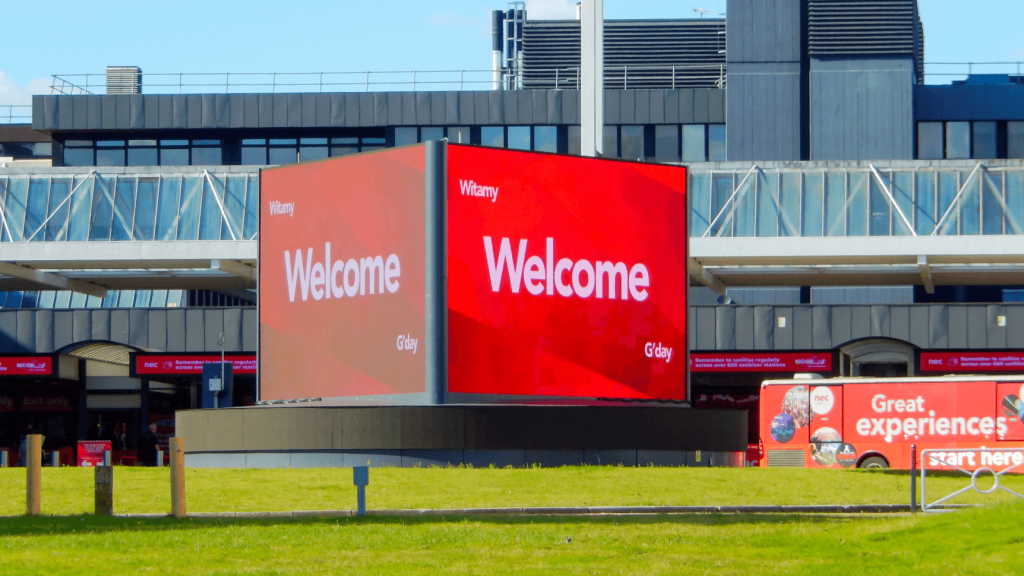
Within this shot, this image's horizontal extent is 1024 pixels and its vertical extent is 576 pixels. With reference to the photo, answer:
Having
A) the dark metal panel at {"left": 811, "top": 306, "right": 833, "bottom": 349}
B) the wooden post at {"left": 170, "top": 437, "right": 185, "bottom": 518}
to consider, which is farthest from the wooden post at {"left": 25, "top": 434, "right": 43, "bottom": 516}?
the dark metal panel at {"left": 811, "top": 306, "right": 833, "bottom": 349}

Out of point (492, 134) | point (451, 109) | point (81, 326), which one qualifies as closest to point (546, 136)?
point (492, 134)

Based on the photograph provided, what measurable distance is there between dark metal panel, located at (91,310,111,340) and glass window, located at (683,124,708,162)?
27.3 m

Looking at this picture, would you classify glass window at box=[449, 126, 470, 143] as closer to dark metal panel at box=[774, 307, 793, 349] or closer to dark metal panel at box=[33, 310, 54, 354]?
dark metal panel at box=[774, 307, 793, 349]

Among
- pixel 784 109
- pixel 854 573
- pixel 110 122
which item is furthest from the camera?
pixel 110 122

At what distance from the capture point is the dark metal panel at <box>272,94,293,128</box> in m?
65.2

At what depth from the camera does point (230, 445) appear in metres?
29.1

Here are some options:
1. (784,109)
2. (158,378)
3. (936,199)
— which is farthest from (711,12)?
(158,378)

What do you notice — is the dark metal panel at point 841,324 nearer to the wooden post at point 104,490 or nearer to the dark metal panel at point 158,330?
the dark metal panel at point 158,330

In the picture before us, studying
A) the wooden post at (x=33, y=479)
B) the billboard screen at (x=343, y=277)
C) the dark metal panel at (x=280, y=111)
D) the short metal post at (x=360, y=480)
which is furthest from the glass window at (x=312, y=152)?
the short metal post at (x=360, y=480)

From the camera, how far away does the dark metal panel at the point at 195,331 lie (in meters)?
52.3

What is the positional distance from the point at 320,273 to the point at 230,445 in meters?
4.31

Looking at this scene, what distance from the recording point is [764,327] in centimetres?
5141

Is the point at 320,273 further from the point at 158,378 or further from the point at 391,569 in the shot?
the point at 158,378

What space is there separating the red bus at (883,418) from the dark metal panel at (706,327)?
11562mm
